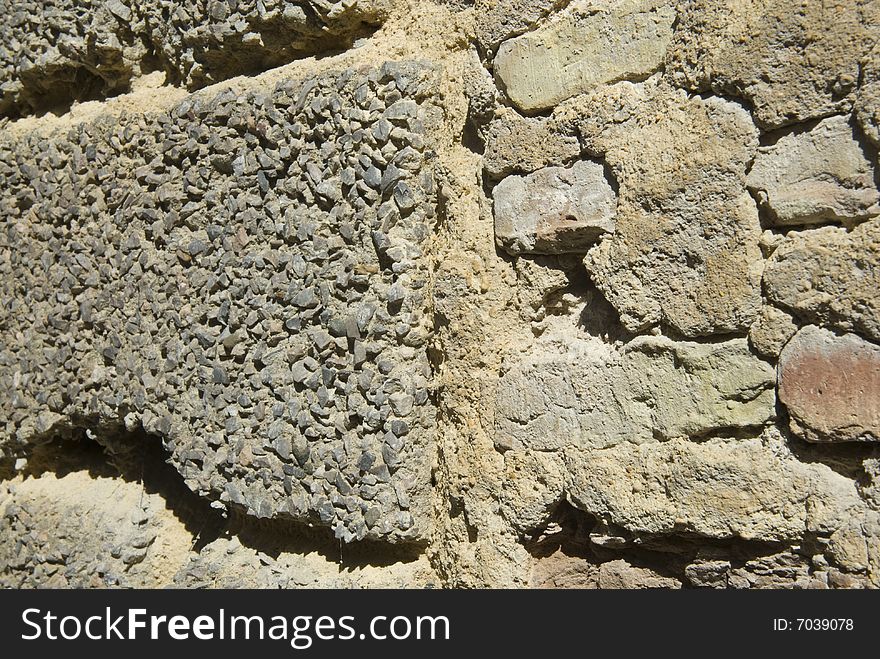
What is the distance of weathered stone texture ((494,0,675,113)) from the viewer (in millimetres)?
945

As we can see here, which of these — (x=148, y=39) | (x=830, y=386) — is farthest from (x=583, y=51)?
(x=148, y=39)

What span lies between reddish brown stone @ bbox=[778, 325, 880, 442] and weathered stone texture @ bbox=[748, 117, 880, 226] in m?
0.11

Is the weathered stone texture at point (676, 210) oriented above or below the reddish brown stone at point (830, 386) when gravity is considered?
above

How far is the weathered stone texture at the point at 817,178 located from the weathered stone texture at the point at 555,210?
0.55ft

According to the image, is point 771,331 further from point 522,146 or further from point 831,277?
point 522,146

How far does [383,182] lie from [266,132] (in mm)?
198

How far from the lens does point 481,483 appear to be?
107 cm

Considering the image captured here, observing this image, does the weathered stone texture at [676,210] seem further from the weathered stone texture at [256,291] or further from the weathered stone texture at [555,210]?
the weathered stone texture at [256,291]

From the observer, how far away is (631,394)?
0.97 meters

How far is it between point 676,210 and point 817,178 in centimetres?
14

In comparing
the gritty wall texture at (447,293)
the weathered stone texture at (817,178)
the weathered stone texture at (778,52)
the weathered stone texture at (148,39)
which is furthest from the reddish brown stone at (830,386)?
the weathered stone texture at (148,39)

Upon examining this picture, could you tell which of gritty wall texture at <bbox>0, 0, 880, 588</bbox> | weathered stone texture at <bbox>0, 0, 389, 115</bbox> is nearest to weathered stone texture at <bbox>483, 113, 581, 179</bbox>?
gritty wall texture at <bbox>0, 0, 880, 588</bbox>

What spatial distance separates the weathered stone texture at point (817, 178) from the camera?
816 mm

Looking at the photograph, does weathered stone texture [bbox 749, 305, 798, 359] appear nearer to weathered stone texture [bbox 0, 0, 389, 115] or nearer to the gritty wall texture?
the gritty wall texture
